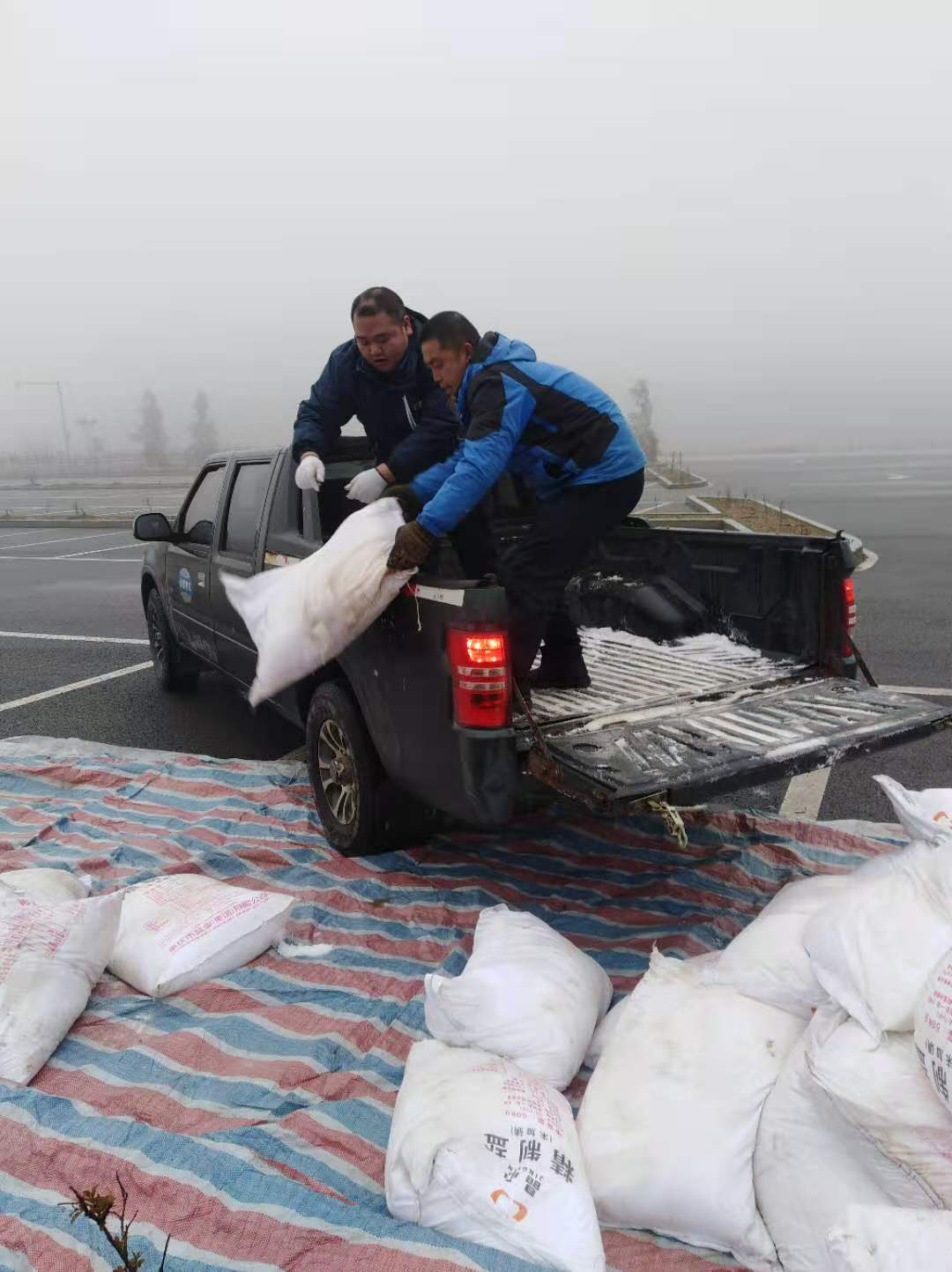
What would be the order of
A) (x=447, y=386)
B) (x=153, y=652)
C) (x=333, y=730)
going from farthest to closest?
(x=153, y=652) < (x=333, y=730) < (x=447, y=386)

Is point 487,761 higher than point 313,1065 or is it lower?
higher

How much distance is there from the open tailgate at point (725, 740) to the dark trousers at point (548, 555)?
0.39 metres

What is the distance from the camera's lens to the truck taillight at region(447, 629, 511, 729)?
10.0ft

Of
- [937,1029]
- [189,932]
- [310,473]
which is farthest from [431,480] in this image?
[937,1029]

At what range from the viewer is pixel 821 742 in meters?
3.18

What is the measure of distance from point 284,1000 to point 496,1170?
125cm

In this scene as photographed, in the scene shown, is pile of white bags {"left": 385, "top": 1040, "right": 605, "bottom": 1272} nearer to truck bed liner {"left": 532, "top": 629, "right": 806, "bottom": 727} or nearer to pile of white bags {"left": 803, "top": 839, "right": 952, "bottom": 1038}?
pile of white bags {"left": 803, "top": 839, "right": 952, "bottom": 1038}

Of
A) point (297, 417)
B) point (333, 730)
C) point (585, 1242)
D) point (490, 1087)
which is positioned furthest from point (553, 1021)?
point (297, 417)

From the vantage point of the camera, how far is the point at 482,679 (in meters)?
3.06

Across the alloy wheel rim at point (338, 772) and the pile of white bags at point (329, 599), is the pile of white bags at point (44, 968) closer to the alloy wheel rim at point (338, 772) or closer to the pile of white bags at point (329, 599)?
the pile of white bags at point (329, 599)

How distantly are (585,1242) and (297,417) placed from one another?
3.83 metres

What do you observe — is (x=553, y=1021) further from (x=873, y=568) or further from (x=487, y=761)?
(x=873, y=568)

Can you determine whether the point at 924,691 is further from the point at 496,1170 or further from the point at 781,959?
the point at 496,1170

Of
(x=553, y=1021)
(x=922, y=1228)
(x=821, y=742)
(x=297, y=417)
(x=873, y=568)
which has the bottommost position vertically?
(x=873, y=568)
